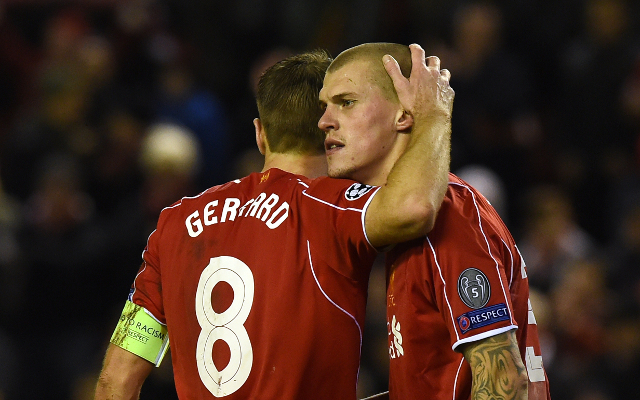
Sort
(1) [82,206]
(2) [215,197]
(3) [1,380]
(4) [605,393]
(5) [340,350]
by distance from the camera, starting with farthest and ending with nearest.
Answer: (1) [82,206] → (3) [1,380] → (4) [605,393] → (2) [215,197] → (5) [340,350]

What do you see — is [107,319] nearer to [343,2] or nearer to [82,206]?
[82,206]

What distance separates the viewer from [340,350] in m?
3.27

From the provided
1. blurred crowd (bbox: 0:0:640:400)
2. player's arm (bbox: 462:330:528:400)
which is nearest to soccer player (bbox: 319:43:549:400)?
player's arm (bbox: 462:330:528:400)

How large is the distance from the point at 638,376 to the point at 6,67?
6988 millimetres

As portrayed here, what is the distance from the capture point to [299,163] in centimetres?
361

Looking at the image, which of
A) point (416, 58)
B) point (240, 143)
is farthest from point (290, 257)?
point (240, 143)

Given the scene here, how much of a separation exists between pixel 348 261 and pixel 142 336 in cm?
98

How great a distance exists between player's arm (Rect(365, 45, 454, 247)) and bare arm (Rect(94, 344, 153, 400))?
118 cm

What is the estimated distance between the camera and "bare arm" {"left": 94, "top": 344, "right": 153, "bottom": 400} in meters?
3.66

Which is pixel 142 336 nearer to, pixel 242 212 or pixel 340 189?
pixel 242 212

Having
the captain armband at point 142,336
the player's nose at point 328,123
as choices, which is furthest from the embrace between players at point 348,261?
the captain armband at point 142,336

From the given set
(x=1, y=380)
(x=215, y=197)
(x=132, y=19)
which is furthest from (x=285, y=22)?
(x=215, y=197)

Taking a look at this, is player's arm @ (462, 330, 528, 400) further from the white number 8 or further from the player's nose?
the player's nose

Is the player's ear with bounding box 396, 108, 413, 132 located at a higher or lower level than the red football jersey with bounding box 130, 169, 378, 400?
higher
